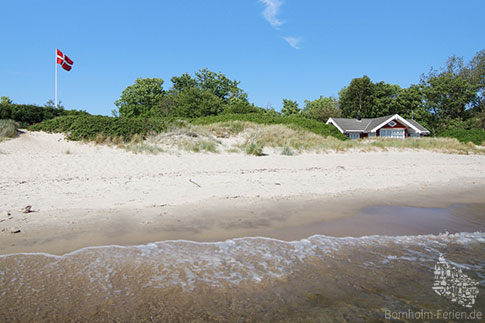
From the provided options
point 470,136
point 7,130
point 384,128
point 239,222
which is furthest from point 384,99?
point 239,222

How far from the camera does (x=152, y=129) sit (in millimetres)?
16094

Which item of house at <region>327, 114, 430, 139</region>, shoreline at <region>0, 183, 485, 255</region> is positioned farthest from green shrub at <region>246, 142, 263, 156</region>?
house at <region>327, 114, 430, 139</region>

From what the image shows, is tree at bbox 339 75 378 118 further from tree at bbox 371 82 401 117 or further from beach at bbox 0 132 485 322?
beach at bbox 0 132 485 322

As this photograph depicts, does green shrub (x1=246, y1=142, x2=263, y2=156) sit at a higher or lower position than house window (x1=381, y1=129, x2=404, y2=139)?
lower

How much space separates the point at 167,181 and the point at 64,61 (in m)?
22.5

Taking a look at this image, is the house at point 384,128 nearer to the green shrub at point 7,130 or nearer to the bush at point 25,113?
the bush at point 25,113

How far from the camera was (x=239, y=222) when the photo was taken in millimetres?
5051

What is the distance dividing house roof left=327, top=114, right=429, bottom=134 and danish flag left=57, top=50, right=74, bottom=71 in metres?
30.6

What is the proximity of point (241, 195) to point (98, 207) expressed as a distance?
9.51 ft

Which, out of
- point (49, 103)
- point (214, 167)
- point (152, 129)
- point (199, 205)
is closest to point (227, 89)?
point (49, 103)

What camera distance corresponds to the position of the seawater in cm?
246

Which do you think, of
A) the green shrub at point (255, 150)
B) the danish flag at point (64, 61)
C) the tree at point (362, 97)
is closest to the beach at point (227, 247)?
the green shrub at point (255, 150)

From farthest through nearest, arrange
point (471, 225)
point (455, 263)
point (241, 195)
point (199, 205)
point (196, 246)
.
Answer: point (241, 195) < point (199, 205) < point (471, 225) < point (196, 246) < point (455, 263)

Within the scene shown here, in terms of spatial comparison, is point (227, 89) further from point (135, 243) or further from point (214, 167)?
point (135, 243)
